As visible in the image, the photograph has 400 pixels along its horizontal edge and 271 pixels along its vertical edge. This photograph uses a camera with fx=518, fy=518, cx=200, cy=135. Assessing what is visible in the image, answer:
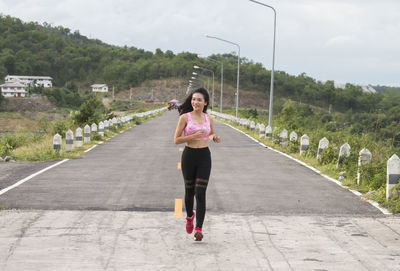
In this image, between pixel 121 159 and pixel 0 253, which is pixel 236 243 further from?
pixel 121 159

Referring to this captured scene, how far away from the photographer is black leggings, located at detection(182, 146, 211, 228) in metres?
6.57

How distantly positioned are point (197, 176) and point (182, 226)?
42.7 inches

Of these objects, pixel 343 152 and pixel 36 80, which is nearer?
pixel 343 152

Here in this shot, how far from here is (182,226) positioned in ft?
24.1

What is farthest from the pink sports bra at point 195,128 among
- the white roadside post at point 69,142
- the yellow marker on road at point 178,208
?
the white roadside post at point 69,142

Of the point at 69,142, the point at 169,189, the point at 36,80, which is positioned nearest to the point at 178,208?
the point at 169,189

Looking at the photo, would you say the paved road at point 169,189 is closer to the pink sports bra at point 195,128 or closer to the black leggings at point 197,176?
the black leggings at point 197,176

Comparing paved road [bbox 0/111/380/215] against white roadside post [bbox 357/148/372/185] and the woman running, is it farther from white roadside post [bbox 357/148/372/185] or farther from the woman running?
the woman running

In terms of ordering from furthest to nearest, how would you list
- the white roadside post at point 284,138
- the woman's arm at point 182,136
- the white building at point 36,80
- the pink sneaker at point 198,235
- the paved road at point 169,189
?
the white building at point 36,80 → the white roadside post at point 284,138 → the paved road at point 169,189 → the woman's arm at point 182,136 → the pink sneaker at point 198,235

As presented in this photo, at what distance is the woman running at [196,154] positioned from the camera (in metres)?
6.57

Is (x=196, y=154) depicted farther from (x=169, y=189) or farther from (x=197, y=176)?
(x=169, y=189)

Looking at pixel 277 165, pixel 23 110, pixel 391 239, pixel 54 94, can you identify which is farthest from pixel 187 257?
pixel 54 94

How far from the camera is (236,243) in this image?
6.39 metres

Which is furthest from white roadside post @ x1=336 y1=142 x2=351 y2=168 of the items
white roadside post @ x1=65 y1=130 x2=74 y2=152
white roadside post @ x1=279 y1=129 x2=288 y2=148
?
white roadside post @ x1=65 y1=130 x2=74 y2=152
